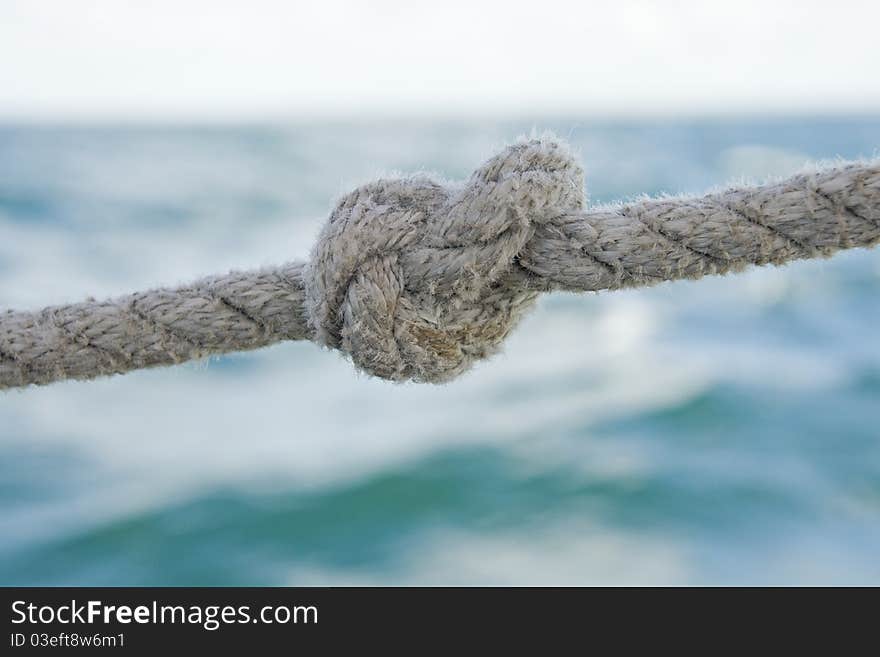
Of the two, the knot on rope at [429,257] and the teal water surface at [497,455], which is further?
the teal water surface at [497,455]

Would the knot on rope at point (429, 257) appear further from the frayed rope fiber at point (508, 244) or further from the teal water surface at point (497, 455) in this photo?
the teal water surface at point (497, 455)

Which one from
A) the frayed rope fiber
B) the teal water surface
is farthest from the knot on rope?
the teal water surface

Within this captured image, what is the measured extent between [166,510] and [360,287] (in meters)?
4.04

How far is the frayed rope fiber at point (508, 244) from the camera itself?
0.92 m

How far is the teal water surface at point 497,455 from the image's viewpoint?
4.42m

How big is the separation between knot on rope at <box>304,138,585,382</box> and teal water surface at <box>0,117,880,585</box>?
2126mm

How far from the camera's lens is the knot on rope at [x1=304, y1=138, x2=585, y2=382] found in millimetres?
945

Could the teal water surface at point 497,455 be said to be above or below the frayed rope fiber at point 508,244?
above

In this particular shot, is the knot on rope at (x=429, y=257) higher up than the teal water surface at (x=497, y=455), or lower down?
lower down

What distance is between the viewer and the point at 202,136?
635 inches

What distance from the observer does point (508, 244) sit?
943 millimetres

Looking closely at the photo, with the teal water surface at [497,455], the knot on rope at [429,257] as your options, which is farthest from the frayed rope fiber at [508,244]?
the teal water surface at [497,455]
